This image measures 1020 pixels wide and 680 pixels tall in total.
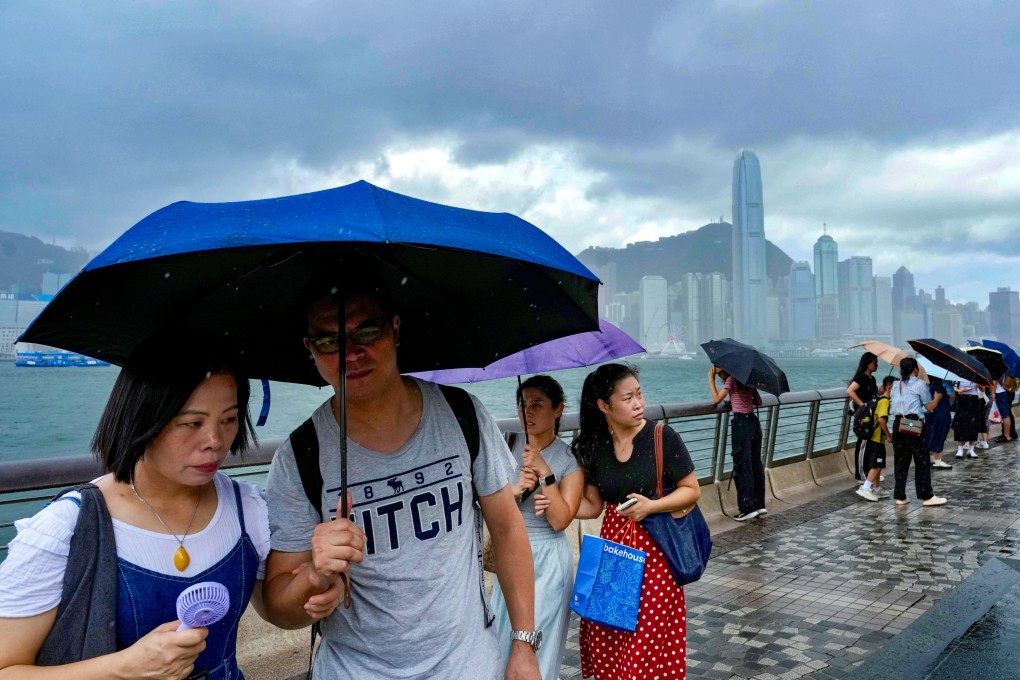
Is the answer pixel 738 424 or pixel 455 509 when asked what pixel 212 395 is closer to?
pixel 455 509

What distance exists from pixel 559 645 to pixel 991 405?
1693 cm

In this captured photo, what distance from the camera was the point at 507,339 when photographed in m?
2.49

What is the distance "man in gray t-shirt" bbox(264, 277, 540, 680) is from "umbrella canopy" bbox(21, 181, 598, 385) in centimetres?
20

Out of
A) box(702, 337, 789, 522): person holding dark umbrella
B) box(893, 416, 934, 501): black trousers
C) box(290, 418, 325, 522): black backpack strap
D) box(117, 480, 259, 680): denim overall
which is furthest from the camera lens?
box(893, 416, 934, 501): black trousers

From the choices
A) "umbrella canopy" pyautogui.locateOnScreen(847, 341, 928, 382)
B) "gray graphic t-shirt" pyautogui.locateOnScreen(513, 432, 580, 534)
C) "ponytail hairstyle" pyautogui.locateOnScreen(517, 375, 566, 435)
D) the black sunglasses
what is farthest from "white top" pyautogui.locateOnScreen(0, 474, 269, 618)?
"umbrella canopy" pyautogui.locateOnScreen(847, 341, 928, 382)

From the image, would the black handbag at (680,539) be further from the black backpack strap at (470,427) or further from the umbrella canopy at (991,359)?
the umbrella canopy at (991,359)

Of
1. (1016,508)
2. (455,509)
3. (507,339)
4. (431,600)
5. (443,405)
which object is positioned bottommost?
(1016,508)

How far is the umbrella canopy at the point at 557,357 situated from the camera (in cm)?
354

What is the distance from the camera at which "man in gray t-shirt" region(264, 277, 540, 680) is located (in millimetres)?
1809

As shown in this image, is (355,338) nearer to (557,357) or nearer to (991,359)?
(557,357)

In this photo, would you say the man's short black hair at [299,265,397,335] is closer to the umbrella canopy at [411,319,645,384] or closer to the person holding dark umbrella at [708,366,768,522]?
the umbrella canopy at [411,319,645,384]

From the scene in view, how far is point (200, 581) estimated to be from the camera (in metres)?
1.59

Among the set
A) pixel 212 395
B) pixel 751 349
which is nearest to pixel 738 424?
pixel 751 349

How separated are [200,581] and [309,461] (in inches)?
13.9
